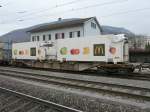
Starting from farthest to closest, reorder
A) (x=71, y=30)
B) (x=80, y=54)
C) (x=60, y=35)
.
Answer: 1. (x=60, y=35)
2. (x=71, y=30)
3. (x=80, y=54)

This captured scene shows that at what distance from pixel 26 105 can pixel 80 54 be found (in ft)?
41.7

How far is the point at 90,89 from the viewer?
465 inches

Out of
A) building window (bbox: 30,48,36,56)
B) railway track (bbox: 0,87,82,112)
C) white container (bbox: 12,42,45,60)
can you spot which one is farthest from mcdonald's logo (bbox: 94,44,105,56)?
railway track (bbox: 0,87,82,112)

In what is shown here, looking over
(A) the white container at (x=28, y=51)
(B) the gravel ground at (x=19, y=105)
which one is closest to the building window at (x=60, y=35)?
(A) the white container at (x=28, y=51)

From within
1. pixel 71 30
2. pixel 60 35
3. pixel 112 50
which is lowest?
pixel 112 50

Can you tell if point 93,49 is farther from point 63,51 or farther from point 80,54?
point 63,51

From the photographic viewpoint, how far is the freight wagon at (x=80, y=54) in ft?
60.5

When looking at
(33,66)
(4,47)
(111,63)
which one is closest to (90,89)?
(111,63)

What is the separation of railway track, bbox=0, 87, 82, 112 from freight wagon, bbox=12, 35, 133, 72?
10.1m

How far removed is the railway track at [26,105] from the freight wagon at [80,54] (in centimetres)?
1006

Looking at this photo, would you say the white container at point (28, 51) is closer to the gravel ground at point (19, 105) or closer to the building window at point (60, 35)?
the gravel ground at point (19, 105)

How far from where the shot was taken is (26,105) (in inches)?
340

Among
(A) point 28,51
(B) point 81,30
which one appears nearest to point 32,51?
(A) point 28,51

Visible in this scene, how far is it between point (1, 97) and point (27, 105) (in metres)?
2.34
